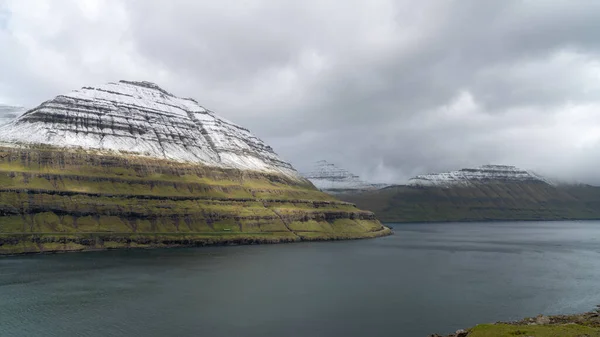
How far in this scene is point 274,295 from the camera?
119m

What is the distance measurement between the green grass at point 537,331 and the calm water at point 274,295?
70.8 feet

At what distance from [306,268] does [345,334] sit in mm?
83840

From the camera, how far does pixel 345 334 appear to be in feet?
274

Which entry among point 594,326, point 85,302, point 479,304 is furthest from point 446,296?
point 85,302

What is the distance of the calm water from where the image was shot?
89.6 meters

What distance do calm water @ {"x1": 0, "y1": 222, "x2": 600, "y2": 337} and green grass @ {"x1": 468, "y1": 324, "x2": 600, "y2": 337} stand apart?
21567 mm

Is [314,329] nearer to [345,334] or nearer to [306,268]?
[345,334]

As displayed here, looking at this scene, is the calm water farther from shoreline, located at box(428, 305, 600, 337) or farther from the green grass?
the green grass

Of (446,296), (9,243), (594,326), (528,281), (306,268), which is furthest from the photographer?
(9,243)

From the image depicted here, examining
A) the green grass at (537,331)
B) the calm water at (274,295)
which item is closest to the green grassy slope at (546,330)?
the green grass at (537,331)

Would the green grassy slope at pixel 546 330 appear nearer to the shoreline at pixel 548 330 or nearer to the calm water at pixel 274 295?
the shoreline at pixel 548 330

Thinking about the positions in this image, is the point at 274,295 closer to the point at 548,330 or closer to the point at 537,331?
the point at 537,331

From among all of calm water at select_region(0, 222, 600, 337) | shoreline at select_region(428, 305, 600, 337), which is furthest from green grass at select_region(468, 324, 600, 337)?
calm water at select_region(0, 222, 600, 337)

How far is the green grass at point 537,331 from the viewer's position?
2312 inches
